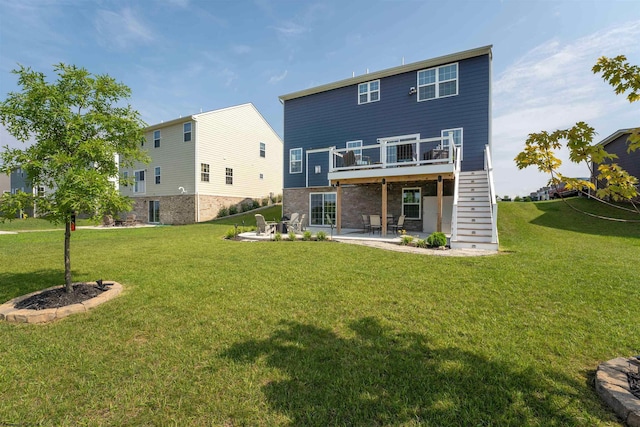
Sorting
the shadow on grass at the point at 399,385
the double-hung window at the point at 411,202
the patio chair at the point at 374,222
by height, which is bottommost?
the shadow on grass at the point at 399,385

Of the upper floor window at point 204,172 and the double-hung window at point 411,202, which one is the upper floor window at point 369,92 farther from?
the upper floor window at point 204,172

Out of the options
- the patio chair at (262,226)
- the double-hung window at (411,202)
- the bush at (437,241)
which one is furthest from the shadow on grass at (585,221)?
the patio chair at (262,226)

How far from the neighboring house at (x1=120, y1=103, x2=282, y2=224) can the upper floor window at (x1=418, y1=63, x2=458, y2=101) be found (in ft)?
52.1

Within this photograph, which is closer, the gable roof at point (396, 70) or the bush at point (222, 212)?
the gable roof at point (396, 70)

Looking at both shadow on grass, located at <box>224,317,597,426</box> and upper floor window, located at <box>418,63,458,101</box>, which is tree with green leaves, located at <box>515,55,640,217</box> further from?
upper floor window, located at <box>418,63,458,101</box>

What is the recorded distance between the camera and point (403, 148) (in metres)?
13.8

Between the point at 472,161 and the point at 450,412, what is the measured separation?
43.3 feet

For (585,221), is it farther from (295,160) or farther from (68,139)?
(68,139)

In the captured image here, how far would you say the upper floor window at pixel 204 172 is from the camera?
2167cm

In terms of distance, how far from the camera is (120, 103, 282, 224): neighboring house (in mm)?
21547

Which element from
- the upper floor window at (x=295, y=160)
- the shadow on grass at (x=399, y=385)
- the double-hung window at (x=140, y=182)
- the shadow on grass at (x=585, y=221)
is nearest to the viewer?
the shadow on grass at (x=399, y=385)

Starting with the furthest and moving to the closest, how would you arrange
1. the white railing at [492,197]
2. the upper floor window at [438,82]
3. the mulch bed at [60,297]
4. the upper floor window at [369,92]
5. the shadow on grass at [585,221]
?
1. the upper floor window at [369,92]
2. the upper floor window at [438,82]
3. the shadow on grass at [585,221]
4. the white railing at [492,197]
5. the mulch bed at [60,297]

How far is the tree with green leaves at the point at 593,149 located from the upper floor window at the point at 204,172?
866 inches

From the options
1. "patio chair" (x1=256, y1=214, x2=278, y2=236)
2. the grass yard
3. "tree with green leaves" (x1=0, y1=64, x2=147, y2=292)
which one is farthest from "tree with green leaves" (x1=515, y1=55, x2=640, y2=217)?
"patio chair" (x1=256, y1=214, x2=278, y2=236)
